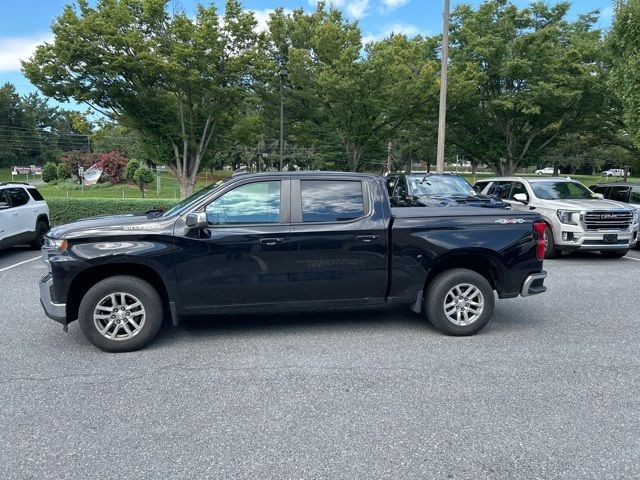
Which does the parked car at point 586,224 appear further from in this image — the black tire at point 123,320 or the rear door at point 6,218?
the rear door at point 6,218

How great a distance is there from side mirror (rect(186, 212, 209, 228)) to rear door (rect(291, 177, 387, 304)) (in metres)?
0.89

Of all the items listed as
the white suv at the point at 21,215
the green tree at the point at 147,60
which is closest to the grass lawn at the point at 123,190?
the green tree at the point at 147,60

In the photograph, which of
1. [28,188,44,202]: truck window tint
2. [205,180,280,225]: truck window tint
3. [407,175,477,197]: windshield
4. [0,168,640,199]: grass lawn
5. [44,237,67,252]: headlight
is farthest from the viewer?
[0,168,640,199]: grass lawn

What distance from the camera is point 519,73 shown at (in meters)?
21.0

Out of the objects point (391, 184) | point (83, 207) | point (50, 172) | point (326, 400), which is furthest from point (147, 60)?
point (50, 172)

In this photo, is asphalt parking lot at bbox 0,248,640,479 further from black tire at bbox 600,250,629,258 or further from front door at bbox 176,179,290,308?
black tire at bbox 600,250,629,258

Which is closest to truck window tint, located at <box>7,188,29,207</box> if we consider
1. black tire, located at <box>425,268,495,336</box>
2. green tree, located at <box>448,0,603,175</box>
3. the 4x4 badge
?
black tire, located at <box>425,268,495,336</box>

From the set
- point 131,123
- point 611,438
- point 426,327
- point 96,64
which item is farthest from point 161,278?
point 131,123

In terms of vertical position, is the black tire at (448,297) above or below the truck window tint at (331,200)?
below

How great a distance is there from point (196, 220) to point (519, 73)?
20.8m

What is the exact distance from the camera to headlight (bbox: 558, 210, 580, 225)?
9.76 metres

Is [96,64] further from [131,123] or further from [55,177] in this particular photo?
[55,177]

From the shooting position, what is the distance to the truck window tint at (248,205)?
4777 millimetres

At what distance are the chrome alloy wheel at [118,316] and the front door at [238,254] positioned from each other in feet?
1.61
